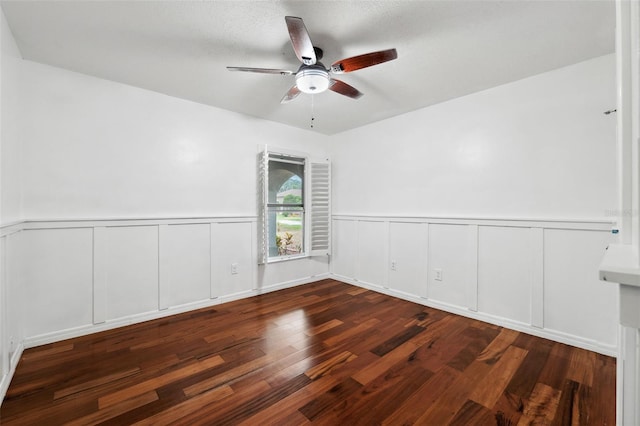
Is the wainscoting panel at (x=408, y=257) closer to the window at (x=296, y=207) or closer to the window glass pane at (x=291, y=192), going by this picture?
the window at (x=296, y=207)

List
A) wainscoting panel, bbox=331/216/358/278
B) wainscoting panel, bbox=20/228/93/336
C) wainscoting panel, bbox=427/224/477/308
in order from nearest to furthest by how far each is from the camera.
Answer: wainscoting panel, bbox=20/228/93/336 < wainscoting panel, bbox=427/224/477/308 < wainscoting panel, bbox=331/216/358/278

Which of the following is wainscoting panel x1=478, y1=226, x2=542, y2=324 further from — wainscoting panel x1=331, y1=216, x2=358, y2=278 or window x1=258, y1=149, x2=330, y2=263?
window x1=258, y1=149, x2=330, y2=263

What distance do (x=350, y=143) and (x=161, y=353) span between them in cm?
347

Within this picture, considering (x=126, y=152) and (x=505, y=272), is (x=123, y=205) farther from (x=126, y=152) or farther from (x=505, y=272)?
(x=505, y=272)

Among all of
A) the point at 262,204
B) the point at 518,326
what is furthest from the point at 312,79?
the point at 518,326

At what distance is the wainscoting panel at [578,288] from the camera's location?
7.11 feet

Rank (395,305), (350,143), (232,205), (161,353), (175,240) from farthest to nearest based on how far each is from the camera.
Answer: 1. (350,143)
2. (232,205)
3. (395,305)
4. (175,240)
5. (161,353)

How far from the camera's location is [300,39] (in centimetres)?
161

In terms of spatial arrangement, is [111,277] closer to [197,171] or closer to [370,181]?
[197,171]

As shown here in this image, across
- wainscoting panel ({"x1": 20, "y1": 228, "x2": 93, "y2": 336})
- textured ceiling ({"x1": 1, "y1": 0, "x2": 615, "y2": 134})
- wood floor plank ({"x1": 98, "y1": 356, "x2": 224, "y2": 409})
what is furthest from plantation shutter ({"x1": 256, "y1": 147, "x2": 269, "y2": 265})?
wainscoting panel ({"x1": 20, "y1": 228, "x2": 93, "y2": 336})

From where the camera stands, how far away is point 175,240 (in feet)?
9.90

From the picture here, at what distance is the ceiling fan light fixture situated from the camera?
6.56 ft

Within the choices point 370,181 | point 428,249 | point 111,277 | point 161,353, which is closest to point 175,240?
point 111,277

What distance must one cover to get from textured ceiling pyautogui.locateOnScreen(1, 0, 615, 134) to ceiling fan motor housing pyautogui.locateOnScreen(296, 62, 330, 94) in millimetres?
201
